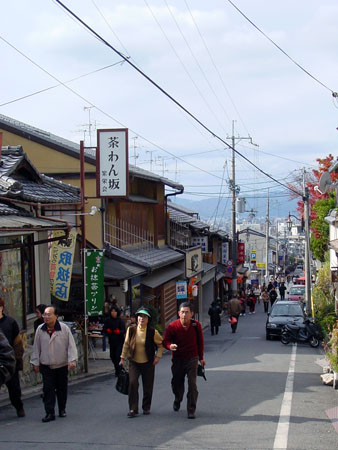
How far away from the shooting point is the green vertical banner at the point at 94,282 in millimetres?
15492

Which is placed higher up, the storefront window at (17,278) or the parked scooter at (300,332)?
the storefront window at (17,278)

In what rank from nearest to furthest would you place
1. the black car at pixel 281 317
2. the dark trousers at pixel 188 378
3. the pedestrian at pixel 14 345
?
the pedestrian at pixel 14 345
the dark trousers at pixel 188 378
the black car at pixel 281 317

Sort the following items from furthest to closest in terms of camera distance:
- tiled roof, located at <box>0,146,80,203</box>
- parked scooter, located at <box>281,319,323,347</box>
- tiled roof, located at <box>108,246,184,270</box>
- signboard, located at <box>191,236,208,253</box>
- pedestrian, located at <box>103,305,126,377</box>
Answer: signboard, located at <box>191,236,208,253</box> < parked scooter, located at <box>281,319,323,347</box> < tiled roof, located at <box>108,246,184,270</box> < pedestrian, located at <box>103,305,126,377</box> < tiled roof, located at <box>0,146,80,203</box>

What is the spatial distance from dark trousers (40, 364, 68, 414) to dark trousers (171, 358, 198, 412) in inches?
62.9

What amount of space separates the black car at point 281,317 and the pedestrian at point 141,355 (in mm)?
16300

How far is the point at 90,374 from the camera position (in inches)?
570

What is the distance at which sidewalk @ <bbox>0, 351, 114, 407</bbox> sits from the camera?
10854 mm

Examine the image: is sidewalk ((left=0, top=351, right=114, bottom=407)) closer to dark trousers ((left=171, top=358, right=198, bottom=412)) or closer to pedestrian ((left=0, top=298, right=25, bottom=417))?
pedestrian ((left=0, top=298, right=25, bottom=417))

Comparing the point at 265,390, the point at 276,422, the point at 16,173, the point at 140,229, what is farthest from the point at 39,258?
the point at 140,229

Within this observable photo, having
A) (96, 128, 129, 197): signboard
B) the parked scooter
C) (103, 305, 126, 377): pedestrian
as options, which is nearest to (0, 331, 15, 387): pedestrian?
(103, 305, 126, 377): pedestrian

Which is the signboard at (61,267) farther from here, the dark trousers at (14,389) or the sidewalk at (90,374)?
the dark trousers at (14,389)

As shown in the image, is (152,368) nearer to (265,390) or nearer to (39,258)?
(265,390)

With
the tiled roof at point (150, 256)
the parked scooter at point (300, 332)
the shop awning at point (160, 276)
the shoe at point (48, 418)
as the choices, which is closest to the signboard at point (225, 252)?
the tiled roof at point (150, 256)

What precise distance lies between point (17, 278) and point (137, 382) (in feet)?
18.2
